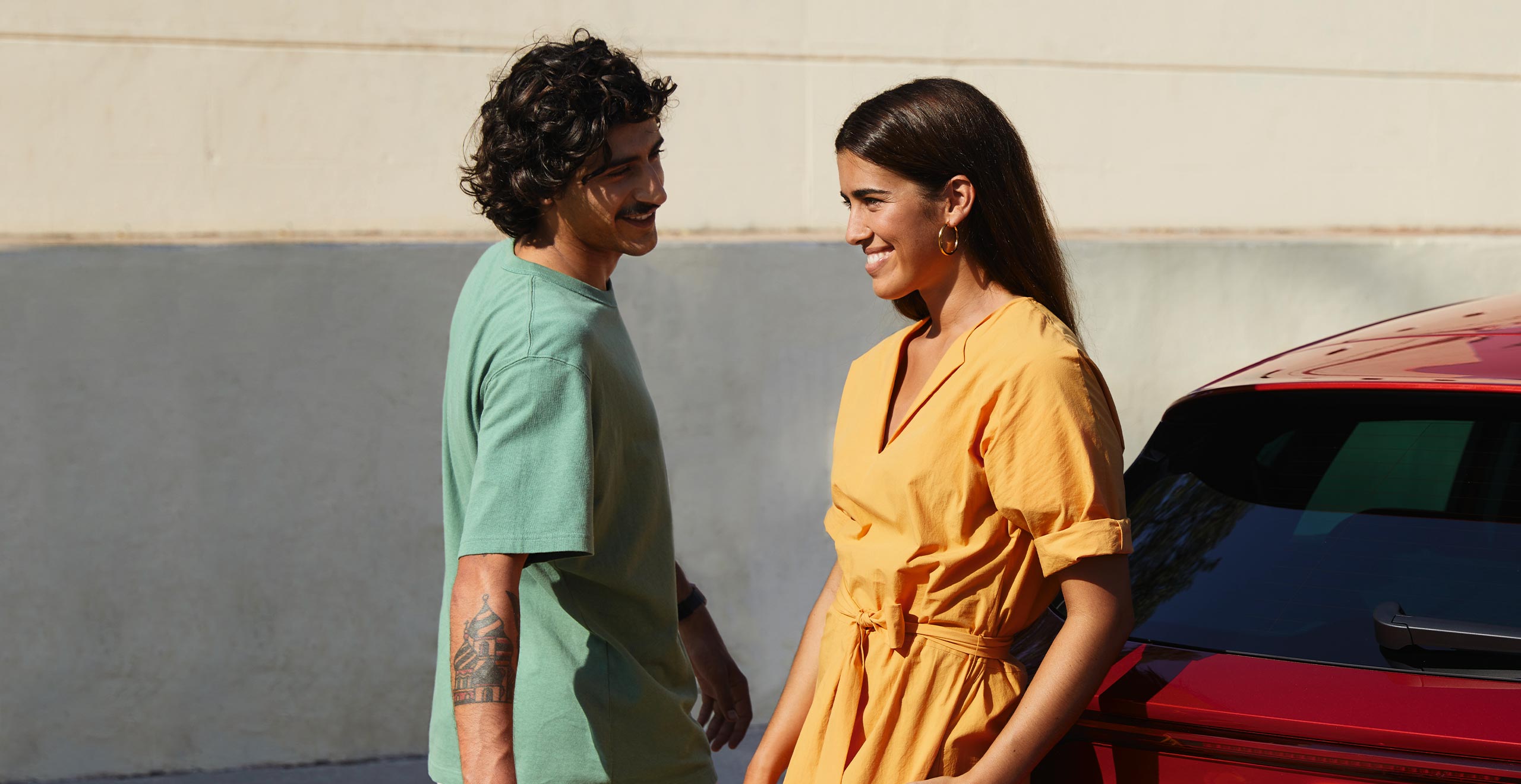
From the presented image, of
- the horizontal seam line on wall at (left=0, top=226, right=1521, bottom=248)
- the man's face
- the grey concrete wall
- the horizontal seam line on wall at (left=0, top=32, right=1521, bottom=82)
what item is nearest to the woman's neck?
the man's face

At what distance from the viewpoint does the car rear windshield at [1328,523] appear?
1702 mm

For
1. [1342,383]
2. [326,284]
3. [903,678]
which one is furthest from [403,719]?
[1342,383]

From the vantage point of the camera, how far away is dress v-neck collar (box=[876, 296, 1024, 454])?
5.69 ft

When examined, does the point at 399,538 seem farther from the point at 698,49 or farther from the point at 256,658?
the point at 698,49

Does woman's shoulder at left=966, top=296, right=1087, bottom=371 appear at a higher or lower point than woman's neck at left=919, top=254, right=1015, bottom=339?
lower

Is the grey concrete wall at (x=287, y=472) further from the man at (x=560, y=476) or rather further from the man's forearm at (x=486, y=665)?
the man's forearm at (x=486, y=665)

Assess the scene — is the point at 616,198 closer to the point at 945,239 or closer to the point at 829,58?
the point at 945,239

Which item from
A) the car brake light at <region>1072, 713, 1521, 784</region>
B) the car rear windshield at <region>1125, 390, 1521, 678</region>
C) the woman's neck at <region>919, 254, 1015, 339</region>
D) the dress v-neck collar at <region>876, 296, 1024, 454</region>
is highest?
the woman's neck at <region>919, 254, 1015, 339</region>

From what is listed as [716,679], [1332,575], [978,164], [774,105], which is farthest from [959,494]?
[774,105]

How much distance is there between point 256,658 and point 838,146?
3154mm

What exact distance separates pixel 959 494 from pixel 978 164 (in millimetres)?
497

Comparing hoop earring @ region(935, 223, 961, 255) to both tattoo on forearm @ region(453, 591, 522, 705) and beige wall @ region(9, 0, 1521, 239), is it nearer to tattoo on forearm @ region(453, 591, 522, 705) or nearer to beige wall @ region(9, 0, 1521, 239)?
tattoo on forearm @ region(453, 591, 522, 705)

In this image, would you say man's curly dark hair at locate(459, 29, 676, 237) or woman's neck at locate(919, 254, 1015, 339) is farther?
man's curly dark hair at locate(459, 29, 676, 237)

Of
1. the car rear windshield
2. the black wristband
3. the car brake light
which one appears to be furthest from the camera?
the black wristband
